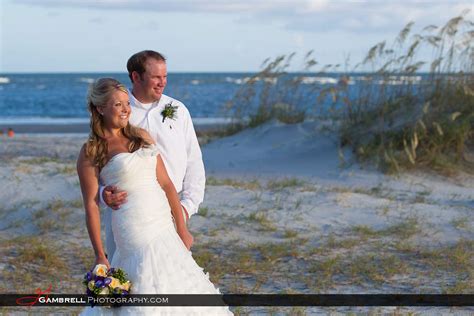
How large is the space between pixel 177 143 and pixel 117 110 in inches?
22.3

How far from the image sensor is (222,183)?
9984 millimetres

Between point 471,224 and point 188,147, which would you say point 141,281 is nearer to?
point 188,147

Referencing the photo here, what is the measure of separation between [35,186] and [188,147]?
5167 millimetres

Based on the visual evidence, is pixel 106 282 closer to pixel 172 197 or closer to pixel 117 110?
pixel 172 197

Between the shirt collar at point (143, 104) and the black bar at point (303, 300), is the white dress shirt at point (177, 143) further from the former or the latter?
the black bar at point (303, 300)

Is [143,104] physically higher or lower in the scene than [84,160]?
higher

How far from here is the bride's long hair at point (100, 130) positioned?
3.93 meters

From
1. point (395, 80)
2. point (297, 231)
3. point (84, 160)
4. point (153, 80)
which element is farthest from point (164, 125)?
point (395, 80)

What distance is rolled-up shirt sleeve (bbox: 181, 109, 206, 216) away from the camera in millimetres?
4547

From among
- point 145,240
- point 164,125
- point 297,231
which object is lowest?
point 297,231

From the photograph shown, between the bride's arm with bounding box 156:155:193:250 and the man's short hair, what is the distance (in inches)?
19.2

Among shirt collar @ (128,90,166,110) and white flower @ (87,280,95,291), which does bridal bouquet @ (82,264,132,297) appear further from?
shirt collar @ (128,90,166,110)

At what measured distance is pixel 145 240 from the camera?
3.96 metres

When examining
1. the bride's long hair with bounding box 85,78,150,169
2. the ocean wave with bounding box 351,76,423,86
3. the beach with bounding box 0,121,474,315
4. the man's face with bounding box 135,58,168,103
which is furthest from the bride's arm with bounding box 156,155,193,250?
the ocean wave with bounding box 351,76,423,86
